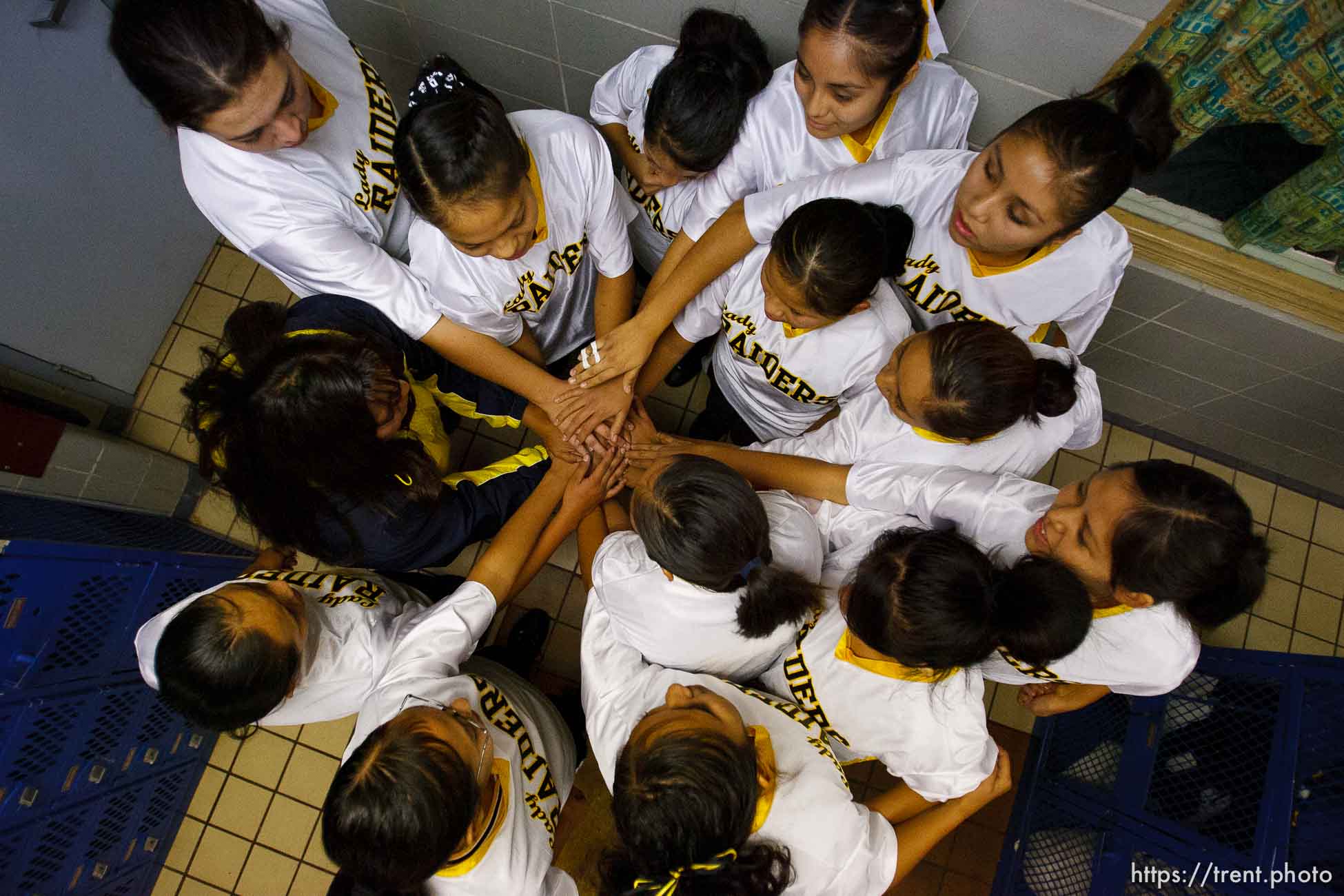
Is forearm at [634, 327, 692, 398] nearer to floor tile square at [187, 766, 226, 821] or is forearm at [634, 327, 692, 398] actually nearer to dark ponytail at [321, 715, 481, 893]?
dark ponytail at [321, 715, 481, 893]

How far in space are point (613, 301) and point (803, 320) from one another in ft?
2.12

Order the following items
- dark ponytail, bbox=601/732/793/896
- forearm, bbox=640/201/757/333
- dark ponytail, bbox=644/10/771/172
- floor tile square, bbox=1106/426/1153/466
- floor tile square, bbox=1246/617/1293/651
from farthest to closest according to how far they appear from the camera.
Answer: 1. floor tile square, bbox=1106/426/1153/466
2. floor tile square, bbox=1246/617/1293/651
3. forearm, bbox=640/201/757/333
4. dark ponytail, bbox=644/10/771/172
5. dark ponytail, bbox=601/732/793/896

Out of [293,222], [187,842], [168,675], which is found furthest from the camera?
[187,842]

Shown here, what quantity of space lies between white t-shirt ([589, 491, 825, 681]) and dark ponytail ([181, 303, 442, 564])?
545mm

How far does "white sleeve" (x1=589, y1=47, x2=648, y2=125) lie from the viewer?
1.85 m

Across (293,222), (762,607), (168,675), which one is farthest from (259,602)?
(762,607)

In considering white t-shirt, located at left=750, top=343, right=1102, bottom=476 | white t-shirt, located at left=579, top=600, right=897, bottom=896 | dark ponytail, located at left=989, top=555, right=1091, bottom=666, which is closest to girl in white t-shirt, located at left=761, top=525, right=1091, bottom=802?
dark ponytail, located at left=989, top=555, right=1091, bottom=666

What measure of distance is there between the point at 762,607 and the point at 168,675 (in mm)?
1209

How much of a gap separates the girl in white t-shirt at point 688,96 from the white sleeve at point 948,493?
2.88ft

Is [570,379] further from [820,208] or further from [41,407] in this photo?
[41,407]

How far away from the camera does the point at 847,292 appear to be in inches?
57.9

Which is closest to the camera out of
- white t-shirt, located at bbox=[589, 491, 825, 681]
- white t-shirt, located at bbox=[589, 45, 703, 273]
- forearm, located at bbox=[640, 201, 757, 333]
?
white t-shirt, located at bbox=[589, 491, 825, 681]

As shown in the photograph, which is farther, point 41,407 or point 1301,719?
point 41,407

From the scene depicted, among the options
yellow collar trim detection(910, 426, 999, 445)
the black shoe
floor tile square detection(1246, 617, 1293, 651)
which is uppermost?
yellow collar trim detection(910, 426, 999, 445)
